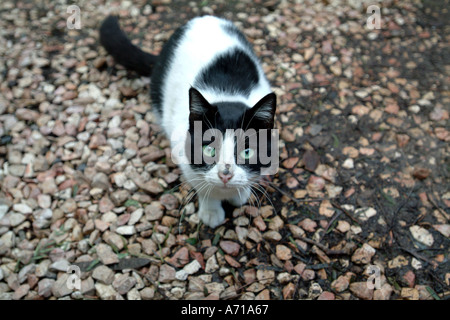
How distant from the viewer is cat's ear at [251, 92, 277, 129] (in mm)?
1632

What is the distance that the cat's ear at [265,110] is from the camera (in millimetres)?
1632

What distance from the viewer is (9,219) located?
2111 millimetres

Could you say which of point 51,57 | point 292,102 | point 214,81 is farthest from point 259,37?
point 51,57

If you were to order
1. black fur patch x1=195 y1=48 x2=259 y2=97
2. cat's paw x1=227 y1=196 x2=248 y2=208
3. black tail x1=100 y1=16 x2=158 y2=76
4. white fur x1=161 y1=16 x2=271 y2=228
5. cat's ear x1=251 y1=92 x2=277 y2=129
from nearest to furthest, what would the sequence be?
cat's ear x1=251 y1=92 x2=277 y2=129 < white fur x1=161 y1=16 x2=271 y2=228 < black fur patch x1=195 y1=48 x2=259 y2=97 < cat's paw x1=227 y1=196 x2=248 y2=208 < black tail x1=100 y1=16 x2=158 y2=76

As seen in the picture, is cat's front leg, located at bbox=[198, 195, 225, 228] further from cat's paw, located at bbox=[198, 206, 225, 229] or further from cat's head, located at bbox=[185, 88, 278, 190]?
cat's head, located at bbox=[185, 88, 278, 190]

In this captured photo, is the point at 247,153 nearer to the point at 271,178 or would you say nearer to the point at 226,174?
the point at 226,174

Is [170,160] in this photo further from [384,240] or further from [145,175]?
[384,240]

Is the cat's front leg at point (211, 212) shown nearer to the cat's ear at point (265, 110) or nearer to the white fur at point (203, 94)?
the white fur at point (203, 94)

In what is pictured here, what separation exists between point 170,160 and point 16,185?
3.00 ft

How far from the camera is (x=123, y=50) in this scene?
8.65 ft

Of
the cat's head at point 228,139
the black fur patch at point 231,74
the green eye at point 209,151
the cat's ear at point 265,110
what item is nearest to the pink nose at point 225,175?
the cat's head at point 228,139

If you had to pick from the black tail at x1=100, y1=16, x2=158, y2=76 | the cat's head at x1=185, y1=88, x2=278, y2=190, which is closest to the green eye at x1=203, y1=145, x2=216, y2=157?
the cat's head at x1=185, y1=88, x2=278, y2=190

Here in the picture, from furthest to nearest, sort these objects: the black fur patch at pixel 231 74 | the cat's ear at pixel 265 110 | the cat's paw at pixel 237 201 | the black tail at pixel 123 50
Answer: the black tail at pixel 123 50 < the cat's paw at pixel 237 201 < the black fur patch at pixel 231 74 < the cat's ear at pixel 265 110

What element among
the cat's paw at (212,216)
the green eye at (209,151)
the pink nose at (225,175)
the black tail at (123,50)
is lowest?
the cat's paw at (212,216)
